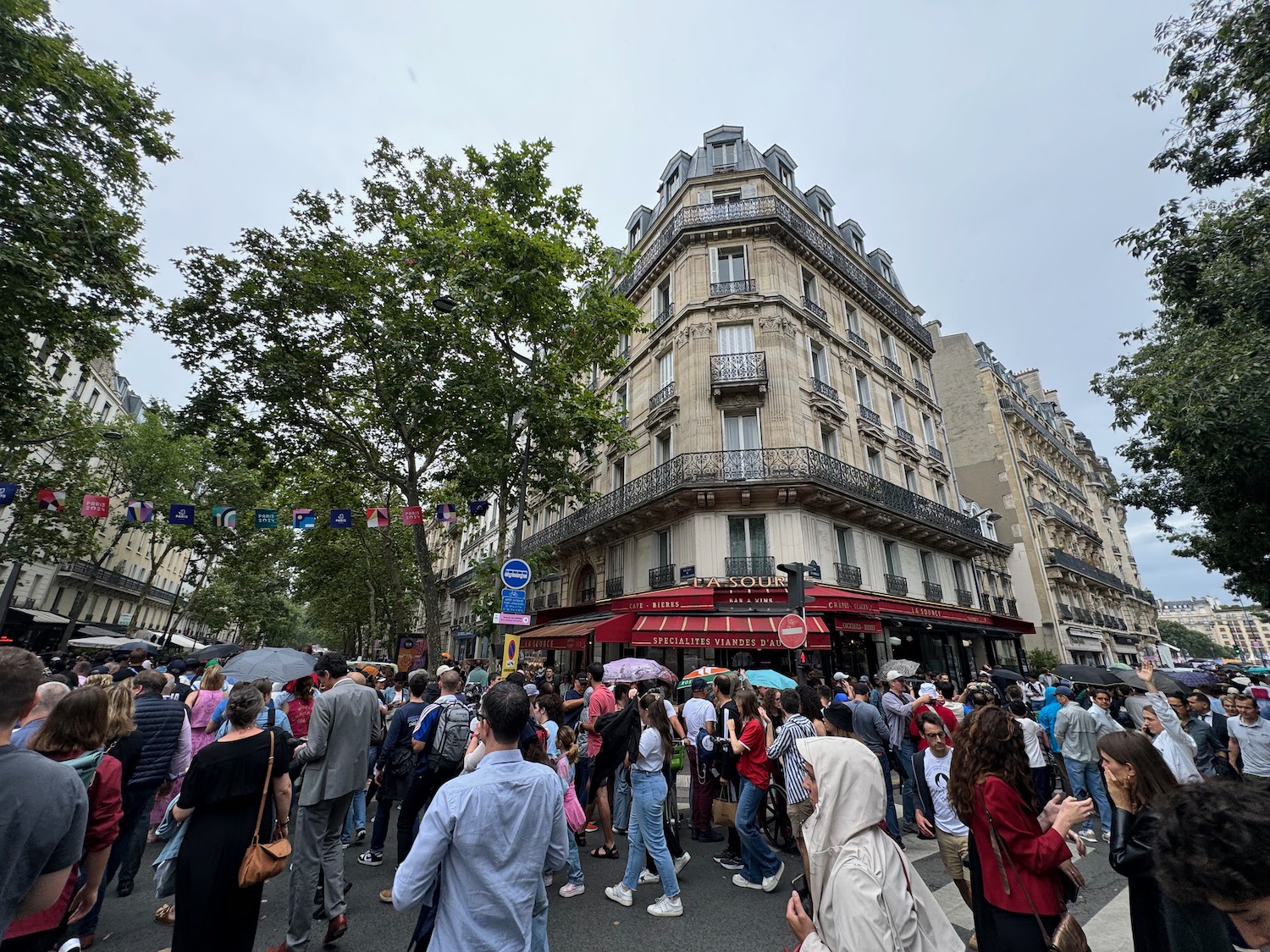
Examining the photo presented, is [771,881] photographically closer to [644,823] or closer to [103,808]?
[644,823]

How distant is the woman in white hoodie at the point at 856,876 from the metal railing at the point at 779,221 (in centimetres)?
1735

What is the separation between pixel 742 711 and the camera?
229 inches

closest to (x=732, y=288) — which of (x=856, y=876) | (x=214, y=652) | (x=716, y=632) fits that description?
(x=716, y=632)

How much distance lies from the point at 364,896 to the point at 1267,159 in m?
19.3

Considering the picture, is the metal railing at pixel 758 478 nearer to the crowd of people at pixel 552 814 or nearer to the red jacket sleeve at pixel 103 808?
the crowd of people at pixel 552 814

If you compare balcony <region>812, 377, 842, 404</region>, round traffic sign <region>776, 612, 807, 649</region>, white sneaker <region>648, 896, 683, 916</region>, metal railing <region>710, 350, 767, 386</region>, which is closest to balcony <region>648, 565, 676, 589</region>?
metal railing <region>710, 350, 767, 386</region>

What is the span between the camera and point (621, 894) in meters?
4.79

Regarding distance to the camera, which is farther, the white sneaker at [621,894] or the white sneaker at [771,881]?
the white sneaker at [771,881]

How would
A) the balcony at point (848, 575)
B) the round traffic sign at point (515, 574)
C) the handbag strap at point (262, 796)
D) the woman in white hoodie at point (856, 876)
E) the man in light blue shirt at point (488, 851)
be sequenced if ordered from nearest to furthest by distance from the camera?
1. the woman in white hoodie at point (856, 876)
2. the man in light blue shirt at point (488, 851)
3. the handbag strap at point (262, 796)
4. the round traffic sign at point (515, 574)
5. the balcony at point (848, 575)

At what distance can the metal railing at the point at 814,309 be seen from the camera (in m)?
19.0

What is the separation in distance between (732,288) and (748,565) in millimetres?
9648

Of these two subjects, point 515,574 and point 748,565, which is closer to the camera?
point 515,574

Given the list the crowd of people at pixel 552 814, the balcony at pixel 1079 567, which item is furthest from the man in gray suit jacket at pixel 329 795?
the balcony at pixel 1079 567

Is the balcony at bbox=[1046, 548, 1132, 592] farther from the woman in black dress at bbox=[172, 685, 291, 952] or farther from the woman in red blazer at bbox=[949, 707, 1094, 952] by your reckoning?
the woman in black dress at bbox=[172, 685, 291, 952]
